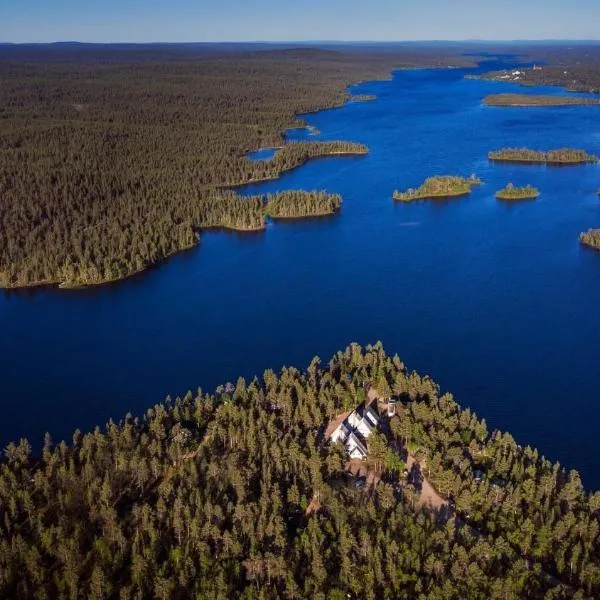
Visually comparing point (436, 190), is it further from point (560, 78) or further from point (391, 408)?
point (560, 78)

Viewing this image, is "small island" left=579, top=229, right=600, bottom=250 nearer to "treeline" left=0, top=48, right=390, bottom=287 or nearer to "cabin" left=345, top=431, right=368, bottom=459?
"treeline" left=0, top=48, right=390, bottom=287

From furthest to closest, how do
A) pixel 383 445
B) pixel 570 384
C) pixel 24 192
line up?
pixel 24 192 → pixel 570 384 → pixel 383 445

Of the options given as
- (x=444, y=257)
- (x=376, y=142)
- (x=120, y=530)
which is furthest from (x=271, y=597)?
(x=376, y=142)

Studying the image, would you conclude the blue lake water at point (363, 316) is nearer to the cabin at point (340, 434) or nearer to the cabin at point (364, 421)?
the cabin at point (364, 421)

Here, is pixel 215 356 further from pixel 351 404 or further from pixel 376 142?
pixel 376 142

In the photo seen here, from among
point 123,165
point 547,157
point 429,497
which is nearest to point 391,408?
point 429,497

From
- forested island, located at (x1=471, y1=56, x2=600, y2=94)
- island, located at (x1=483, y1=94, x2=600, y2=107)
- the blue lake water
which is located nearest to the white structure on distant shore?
the blue lake water

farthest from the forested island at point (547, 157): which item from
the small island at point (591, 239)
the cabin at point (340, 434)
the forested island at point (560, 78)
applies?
the forested island at point (560, 78)
